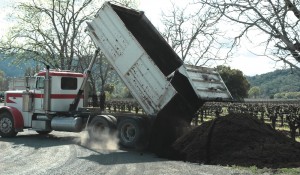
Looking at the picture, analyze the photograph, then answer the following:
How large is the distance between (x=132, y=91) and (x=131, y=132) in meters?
1.19

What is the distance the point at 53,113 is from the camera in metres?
14.2

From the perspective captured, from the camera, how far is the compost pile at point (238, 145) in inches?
355

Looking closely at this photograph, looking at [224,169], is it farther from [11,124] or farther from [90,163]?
[11,124]

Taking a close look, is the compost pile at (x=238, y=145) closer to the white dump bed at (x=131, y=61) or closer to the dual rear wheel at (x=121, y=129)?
the dual rear wheel at (x=121, y=129)

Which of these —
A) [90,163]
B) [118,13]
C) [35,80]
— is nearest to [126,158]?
[90,163]

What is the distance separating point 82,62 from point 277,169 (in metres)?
33.7

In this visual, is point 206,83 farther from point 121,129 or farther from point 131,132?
point 121,129

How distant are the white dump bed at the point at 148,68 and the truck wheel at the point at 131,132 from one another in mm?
516

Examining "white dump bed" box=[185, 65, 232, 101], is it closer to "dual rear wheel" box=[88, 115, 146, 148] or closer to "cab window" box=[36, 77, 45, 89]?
"dual rear wheel" box=[88, 115, 146, 148]

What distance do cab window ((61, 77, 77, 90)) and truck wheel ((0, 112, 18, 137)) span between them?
87.9 inches

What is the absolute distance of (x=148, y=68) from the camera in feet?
36.3

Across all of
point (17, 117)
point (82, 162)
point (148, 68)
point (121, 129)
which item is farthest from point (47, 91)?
point (82, 162)

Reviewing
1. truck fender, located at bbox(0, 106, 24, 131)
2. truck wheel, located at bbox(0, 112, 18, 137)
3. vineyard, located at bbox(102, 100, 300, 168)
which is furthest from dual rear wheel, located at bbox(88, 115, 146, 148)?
truck wheel, located at bbox(0, 112, 18, 137)

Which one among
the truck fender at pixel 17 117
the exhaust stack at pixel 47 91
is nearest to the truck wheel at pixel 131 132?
the exhaust stack at pixel 47 91
